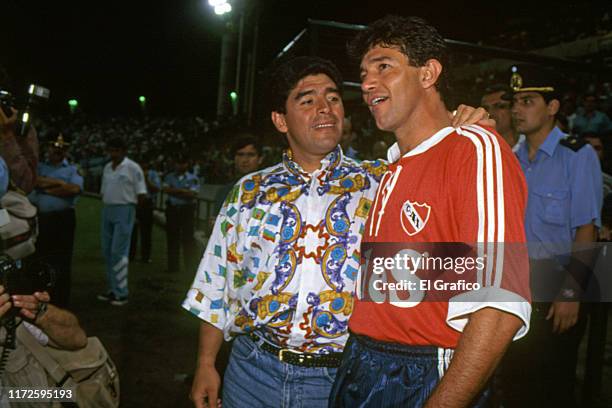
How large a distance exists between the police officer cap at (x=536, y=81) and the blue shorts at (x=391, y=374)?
259 centimetres

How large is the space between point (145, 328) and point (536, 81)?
5103mm

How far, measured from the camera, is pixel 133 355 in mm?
5418

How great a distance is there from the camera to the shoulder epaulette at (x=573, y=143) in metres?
3.34

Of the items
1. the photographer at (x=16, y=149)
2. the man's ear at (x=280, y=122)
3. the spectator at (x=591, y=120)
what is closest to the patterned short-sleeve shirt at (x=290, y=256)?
the man's ear at (x=280, y=122)

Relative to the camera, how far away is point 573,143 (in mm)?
3371

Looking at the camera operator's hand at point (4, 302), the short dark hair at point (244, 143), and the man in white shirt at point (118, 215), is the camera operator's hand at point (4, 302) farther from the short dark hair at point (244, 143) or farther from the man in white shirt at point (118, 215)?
the man in white shirt at point (118, 215)

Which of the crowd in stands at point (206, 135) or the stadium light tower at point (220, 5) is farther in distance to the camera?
the stadium light tower at point (220, 5)

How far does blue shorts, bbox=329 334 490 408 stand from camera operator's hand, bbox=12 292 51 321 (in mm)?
1565

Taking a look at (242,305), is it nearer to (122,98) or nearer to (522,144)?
(522,144)

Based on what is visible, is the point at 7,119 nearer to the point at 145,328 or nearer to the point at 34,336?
the point at 34,336

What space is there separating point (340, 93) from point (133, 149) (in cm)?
4137

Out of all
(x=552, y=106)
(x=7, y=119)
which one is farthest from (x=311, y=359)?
(x=552, y=106)

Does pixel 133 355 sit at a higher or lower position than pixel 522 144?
lower

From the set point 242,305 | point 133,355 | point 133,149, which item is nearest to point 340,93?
point 242,305
